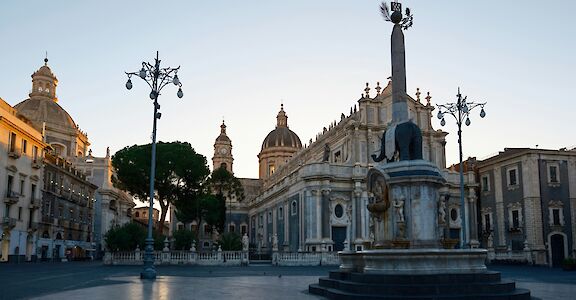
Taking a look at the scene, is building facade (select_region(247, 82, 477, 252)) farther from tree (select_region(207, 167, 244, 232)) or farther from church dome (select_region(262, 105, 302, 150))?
church dome (select_region(262, 105, 302, 150))

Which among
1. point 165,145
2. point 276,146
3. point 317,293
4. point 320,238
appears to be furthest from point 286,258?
point 276,146

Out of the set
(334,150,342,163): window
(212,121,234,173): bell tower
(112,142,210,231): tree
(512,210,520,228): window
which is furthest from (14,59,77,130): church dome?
(512,210,520,228): window

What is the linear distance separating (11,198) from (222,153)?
5350 cm

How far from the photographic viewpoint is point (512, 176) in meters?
49.5

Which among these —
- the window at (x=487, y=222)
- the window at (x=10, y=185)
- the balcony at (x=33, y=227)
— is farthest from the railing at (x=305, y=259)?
the balcony at (x=33, y=227)

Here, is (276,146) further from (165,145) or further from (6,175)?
(6,175)

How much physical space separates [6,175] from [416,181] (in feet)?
122

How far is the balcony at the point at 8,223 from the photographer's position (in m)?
42.4

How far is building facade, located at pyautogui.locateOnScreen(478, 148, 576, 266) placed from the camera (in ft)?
152

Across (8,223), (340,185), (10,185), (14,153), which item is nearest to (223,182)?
(340,185)

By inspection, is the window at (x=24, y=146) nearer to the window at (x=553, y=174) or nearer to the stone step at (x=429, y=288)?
the stone step at (x=429, y=288)

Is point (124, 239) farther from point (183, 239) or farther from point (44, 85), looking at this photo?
point (44, 85)

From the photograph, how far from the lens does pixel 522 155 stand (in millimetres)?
47531

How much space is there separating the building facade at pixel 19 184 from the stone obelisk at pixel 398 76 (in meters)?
33.3
